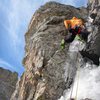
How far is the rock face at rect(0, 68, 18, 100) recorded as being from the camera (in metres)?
70.6

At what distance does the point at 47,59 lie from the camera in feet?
56.2

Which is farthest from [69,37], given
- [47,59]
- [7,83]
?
[7,83]

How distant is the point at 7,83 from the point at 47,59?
5992 cm

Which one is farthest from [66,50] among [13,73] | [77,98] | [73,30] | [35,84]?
[13,73]

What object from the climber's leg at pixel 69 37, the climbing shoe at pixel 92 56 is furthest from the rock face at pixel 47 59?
the climbing shoe at pixel 92 56

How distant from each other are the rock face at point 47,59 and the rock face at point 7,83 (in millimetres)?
49746

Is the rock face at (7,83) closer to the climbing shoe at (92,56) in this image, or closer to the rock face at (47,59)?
the rock face at (47,59)

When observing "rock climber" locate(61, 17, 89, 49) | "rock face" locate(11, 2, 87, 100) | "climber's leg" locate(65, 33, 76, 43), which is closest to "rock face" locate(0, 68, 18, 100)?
"rock face" locate(11, 2, 87, 100)

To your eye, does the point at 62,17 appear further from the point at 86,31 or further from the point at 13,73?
the point at 13,73

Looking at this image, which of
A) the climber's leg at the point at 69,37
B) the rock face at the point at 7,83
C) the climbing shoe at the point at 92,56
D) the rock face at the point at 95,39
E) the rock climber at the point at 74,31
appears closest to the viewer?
the climbing shoe at the point at 92,56

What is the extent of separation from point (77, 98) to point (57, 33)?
606 centimetres

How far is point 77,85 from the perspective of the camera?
15.2 m

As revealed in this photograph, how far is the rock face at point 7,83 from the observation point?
232 feet

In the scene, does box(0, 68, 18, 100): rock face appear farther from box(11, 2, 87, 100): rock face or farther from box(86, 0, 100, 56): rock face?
box(86, 0, 100, 56): rock face
